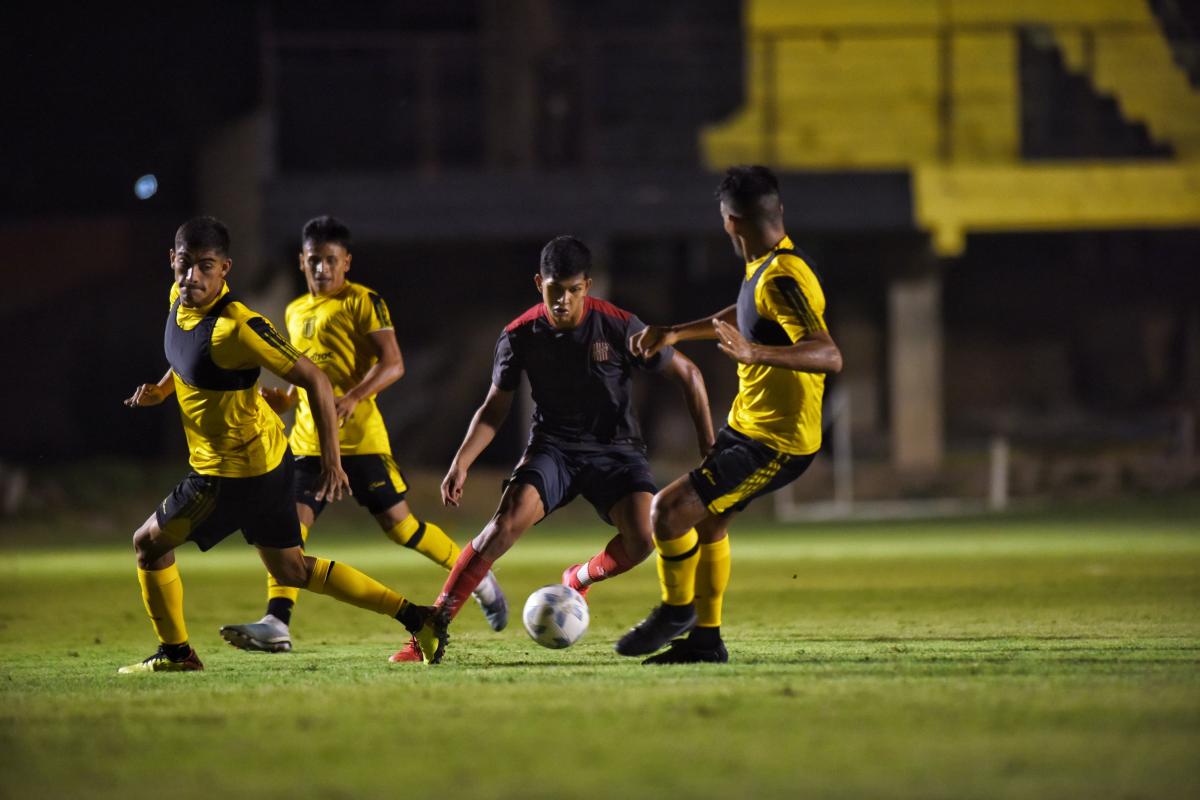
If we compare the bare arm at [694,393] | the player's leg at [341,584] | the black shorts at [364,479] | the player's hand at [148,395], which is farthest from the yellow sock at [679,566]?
the player's hand at [148,395]

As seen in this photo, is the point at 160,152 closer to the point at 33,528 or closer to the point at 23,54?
the point at 23,54

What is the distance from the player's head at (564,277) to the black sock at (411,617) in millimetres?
1500

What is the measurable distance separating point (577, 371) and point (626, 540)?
2.80 feet

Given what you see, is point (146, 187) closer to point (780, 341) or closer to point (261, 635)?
point (261, 635)

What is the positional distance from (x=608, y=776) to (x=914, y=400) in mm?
20112

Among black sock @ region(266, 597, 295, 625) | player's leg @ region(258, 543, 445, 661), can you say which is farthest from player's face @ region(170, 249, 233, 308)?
black sock @ region(266, 597, 295, 625)

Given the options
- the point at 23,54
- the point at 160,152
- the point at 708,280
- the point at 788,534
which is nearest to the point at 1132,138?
the point at 708,280

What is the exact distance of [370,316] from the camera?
972 cm

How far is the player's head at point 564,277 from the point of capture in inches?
332

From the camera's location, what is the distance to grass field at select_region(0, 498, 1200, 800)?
17.0 ft

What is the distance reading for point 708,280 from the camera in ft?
94.0

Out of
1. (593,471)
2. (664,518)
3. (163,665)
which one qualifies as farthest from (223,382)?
(664,518)

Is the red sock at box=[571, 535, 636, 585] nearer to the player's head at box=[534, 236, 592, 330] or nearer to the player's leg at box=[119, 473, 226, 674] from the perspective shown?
the player's head at box=[534, 236, 592, 330]

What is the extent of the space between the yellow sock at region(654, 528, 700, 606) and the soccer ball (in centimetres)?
48
